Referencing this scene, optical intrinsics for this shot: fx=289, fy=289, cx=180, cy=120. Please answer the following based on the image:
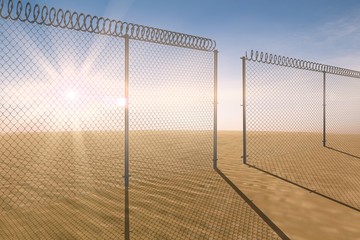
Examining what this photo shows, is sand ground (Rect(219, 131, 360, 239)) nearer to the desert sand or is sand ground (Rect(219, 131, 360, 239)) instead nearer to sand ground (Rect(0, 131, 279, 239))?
the desert sand

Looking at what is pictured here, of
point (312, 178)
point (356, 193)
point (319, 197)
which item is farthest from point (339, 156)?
point (319, 197)

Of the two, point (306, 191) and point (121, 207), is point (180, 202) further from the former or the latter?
point (306, 191)

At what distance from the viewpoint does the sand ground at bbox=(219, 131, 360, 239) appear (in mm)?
4102

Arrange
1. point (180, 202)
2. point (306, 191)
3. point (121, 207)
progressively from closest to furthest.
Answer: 1. point (121, 207)
2. point (180, 202)
3. point (306, 191)

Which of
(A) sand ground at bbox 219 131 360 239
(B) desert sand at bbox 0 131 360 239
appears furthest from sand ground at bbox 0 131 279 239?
(A) sand ground at bbox 219 131 360 239

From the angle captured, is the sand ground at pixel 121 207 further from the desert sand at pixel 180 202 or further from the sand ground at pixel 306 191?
the sand ground at pixel 306 191

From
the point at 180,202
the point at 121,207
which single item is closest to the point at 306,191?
the point at 180,202

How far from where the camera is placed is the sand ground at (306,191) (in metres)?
4.10

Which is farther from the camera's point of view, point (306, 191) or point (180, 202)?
point (306, 191)

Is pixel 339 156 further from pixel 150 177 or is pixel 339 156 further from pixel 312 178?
pixel 150 177

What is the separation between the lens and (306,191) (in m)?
5.92

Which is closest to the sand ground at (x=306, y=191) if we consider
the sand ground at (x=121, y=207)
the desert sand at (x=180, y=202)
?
the desert sand at (x=180, y=202)

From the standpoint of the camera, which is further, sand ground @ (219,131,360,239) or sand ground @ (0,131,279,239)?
sand ground @ (219,131,360,239)

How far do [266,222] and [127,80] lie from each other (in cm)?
357
